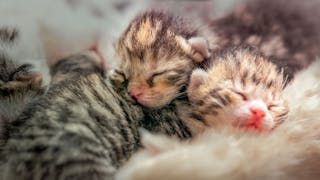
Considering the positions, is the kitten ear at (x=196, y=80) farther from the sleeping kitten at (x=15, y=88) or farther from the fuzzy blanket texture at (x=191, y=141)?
the sleeping kitten at (x=15, y=88)

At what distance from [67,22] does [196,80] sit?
259 millimetres

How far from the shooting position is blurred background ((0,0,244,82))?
815mm

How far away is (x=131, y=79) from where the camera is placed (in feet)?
2.46

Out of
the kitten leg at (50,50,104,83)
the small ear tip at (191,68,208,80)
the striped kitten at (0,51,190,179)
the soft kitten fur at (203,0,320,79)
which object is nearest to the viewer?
the striped kitten at (0,51,190,179)

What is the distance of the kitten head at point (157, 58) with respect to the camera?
0.75m

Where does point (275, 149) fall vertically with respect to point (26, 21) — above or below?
below

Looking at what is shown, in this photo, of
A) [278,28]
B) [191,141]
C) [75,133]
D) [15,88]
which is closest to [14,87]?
[15,88]

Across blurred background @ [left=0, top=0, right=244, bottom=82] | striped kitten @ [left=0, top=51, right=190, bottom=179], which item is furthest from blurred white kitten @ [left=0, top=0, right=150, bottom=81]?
striped kitten @ [left=0, top=51, right=190, bottom=179]

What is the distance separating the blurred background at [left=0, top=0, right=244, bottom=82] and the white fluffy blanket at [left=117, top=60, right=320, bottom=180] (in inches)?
7.2

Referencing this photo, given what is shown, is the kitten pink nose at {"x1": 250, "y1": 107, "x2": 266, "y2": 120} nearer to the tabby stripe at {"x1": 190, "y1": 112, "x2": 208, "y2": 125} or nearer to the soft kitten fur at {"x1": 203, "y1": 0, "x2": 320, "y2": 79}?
the tabby stripe at {"x1": 190, "y1": 112, "x2": 208, "y2": 125}

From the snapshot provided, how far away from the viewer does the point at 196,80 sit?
0.74 metres

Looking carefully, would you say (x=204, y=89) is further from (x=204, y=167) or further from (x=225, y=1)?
(x=225, y=1)

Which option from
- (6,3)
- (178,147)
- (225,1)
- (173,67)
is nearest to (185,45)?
(173,67)

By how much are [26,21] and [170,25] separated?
0.70ft
